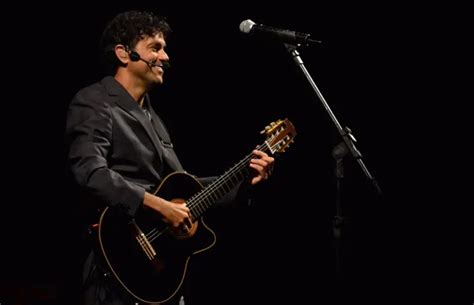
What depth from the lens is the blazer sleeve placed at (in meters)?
1.94

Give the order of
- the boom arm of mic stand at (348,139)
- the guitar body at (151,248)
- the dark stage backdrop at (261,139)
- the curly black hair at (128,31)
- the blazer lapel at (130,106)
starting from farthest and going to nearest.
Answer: the dark stage backdrop at (261,139)
the curly black hair at (128,31)
the blazer lapel at (130,106)
the boom arm of mic stand at (348,139)
the guitar body at (151,248)

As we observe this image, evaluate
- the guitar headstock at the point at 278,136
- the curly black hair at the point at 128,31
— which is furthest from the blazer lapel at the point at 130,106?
the guitar headstock at the point at 278,136

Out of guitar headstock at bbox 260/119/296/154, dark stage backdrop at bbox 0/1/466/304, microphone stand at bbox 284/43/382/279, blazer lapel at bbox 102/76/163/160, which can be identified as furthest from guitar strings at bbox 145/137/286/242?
dark stage backdrop at bbox 0/1/466/304

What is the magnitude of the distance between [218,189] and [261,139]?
1296mm

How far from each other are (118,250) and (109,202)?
176 mm

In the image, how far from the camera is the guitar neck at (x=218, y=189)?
223 cm

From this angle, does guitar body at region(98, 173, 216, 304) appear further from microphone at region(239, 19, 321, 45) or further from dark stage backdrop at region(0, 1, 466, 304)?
dark stage backdrop at region(0, 1, 466, 304)

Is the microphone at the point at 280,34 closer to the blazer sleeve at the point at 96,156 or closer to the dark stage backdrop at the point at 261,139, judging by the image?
the blazer sleeve at the point at 96,156

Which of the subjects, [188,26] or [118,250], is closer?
[118,250]

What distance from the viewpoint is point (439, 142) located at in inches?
135

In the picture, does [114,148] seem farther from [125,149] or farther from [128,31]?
[128,31]

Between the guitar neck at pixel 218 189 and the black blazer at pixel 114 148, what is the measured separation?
0.52ft

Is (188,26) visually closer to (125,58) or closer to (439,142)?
(125,58)

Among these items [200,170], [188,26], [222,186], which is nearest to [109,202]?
[222,186]
